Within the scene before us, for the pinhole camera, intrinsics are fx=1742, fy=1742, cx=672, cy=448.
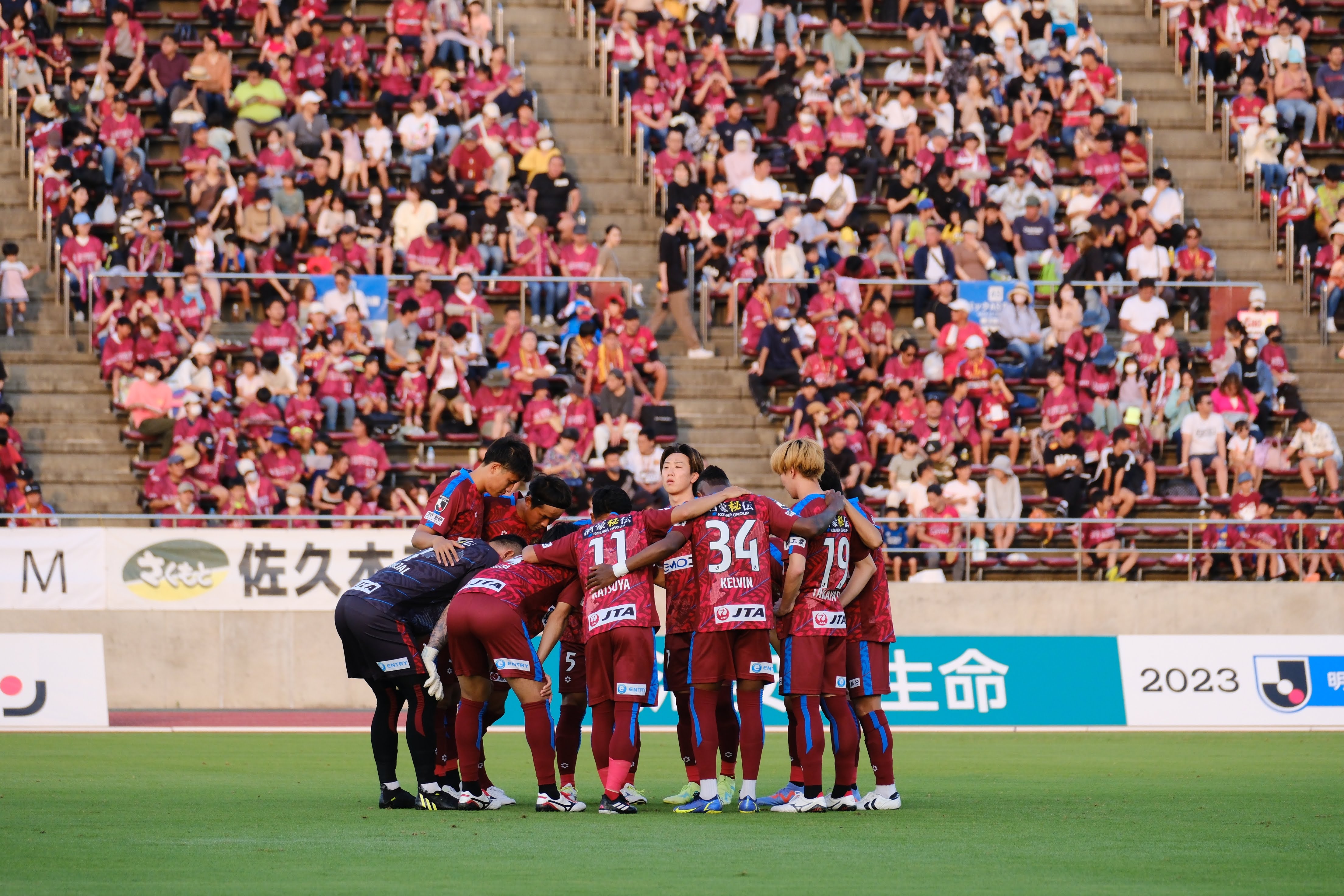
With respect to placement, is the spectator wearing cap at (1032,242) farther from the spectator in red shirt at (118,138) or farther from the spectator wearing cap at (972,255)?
the spectator in red shirt at (118,138)

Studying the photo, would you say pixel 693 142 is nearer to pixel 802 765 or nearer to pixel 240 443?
pixel 240 443

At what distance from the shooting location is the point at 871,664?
10758mm

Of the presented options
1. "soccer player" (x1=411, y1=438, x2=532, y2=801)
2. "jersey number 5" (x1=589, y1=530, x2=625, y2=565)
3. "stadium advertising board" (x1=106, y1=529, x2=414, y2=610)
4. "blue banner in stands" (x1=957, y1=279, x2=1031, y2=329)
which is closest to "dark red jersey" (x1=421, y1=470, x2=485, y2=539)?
"soccer player" (x1=411, y1=438, x2=532, y2=801)

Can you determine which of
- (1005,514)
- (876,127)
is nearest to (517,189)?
(876,127)

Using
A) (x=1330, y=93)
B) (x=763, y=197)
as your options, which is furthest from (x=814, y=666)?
(x=1330, y=93)

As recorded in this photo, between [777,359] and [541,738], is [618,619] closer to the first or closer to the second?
[541,738]

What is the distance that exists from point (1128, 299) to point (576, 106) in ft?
30.8

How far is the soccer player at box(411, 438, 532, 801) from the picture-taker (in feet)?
35.0

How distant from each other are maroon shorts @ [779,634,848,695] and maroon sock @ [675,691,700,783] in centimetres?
60

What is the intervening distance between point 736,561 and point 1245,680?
33.6 ft

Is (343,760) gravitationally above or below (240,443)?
below

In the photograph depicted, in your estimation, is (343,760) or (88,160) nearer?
(343,760)

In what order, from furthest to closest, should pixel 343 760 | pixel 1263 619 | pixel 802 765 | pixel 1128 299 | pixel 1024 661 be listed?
1. pixel 1128 299
2. pixel 1263 619
3. pixel 1024 661
4. pixel 343 760
5. pixel 802 765

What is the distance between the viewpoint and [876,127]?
1067 inches
